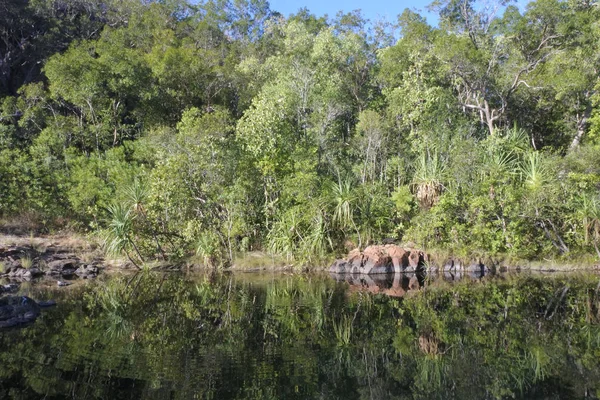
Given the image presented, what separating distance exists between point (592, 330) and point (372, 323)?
456 cm

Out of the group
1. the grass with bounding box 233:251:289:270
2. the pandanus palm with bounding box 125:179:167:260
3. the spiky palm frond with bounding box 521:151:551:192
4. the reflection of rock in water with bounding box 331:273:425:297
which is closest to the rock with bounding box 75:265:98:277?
the pandanus palm with bounding box 125:179:167:260

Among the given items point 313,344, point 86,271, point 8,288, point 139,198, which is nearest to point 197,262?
point 139,198

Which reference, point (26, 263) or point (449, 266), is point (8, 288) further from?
point (449, 266)

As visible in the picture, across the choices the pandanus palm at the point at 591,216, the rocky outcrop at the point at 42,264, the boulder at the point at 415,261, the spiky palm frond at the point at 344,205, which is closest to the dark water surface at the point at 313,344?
the pandanus palm at the point at 591,216

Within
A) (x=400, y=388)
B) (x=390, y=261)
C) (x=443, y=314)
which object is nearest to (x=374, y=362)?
(x=400, y=388)

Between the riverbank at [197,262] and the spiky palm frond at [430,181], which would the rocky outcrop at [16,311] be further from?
the spiky palm frond at [430,181]

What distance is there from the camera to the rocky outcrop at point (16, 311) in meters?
12.2

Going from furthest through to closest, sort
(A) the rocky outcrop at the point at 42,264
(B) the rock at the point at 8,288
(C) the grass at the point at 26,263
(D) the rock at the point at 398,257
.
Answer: (C) the grass at the point at 26,263
(A) the rocky outcrop at the point at 42,264
(D) the rock at the point at 398,257
(B) the rock at the point at 8,288

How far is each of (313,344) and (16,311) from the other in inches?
303

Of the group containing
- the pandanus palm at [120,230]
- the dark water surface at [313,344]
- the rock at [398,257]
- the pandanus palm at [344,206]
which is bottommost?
the dark water surface at [313,344]

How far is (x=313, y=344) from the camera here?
10.2m

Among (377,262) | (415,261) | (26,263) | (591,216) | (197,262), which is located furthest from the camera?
(197,262)

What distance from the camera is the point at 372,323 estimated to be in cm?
Result: 1187

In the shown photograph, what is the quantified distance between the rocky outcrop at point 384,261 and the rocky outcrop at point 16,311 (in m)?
12.0
